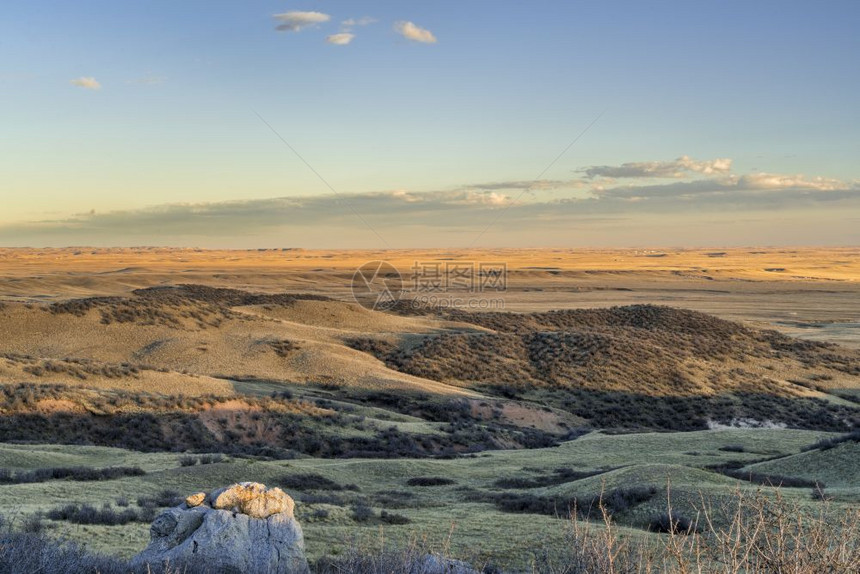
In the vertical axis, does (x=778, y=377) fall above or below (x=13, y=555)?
below

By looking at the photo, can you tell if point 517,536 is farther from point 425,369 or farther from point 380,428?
point 425,369

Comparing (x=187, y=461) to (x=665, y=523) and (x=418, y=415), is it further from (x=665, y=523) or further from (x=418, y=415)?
(x=418, y=415)

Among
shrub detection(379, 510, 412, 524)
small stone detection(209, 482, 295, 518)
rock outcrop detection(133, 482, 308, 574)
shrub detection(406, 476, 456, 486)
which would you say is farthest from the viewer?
shrub detection(406, 476, 456, 486)

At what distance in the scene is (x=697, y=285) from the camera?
14988 centimetres

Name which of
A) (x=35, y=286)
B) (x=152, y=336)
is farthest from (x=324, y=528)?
(x=35, y=286)

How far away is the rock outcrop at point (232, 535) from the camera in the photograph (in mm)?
8805

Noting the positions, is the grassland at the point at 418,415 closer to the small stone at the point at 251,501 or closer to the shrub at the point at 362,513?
the shrub at the point at 362,513

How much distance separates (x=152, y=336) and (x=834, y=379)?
4726 centimetres

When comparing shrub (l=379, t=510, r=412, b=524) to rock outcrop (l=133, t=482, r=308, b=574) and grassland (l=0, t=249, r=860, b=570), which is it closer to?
grassland (l=0, t=249, r=860, b=570)

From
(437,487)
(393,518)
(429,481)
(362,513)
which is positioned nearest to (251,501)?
(362,513)

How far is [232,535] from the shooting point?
9219 mm

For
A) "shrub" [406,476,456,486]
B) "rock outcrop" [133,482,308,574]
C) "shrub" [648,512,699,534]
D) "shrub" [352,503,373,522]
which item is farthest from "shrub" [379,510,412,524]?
"shrub" [406,476,456,486]

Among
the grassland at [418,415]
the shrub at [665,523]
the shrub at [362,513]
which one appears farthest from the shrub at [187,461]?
the shrub at [665,523]

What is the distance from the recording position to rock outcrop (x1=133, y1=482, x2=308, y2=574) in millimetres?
8805
